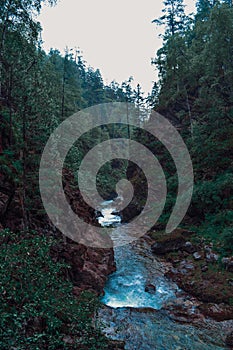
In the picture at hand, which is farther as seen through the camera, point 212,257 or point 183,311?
point 212,257

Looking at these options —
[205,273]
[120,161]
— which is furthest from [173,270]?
[120,161]

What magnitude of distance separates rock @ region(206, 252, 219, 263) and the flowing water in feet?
6.34

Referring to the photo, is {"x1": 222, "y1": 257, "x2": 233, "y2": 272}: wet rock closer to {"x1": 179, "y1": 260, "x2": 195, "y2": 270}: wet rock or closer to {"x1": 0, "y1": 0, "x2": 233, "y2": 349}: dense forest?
{"x1": 0, "y1": 0, "x2": 233, "y2": 349}: dense forest

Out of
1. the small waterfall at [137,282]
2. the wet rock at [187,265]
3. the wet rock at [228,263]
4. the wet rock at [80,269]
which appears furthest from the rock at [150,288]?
the wet rock at [228,263]

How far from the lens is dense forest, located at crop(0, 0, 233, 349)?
16.0 ft

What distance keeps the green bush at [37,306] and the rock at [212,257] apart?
7.23m

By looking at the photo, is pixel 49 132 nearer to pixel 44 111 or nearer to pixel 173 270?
pixel 44 111

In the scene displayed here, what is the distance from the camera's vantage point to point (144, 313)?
9086 millimetres

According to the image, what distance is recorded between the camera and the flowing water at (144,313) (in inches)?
290

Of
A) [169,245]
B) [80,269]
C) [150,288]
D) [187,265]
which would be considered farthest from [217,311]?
[169,245]

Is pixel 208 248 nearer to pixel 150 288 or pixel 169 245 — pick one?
pixel 169 245

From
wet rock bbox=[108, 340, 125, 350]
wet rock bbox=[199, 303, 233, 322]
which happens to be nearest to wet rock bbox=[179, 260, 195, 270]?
wet rock bbox=[199, 303, 233, 322]

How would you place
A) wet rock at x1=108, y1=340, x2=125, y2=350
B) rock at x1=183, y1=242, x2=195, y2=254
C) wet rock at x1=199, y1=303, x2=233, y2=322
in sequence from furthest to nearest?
rock at x1=183, y1=242, x2=195, y2=254 → wet rock at x1=199, y1=303, x2=233, y2=322 → wet rock at x1=108, y1=340, x2=125, y2=350

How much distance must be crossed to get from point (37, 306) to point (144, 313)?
5403mm
